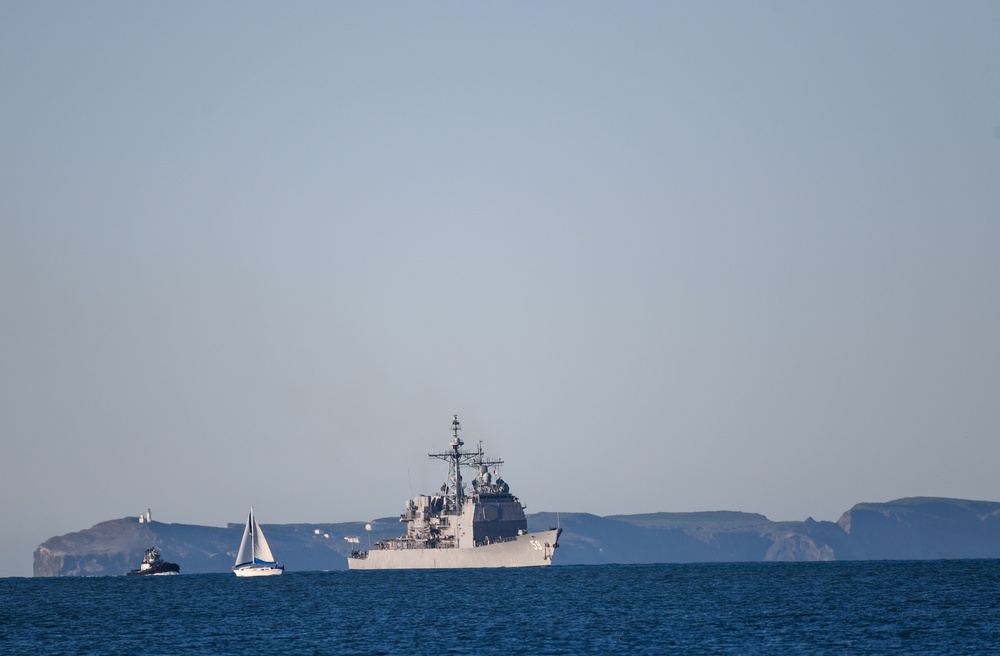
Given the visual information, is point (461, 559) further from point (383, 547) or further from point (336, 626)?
point (336, 626)

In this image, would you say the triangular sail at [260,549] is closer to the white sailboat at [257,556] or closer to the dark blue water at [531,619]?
the white sailboat at [257,556]

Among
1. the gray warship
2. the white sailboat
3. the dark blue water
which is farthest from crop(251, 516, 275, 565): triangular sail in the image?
the dark blue water

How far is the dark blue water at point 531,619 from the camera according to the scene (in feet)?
218

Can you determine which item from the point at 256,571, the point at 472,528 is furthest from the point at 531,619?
the point at 256,571

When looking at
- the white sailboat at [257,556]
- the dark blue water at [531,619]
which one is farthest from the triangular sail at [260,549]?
the dark blue water at [531,619]

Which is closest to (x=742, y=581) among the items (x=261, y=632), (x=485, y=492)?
(x=485, y=492)

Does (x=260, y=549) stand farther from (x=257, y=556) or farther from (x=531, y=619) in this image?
(x=531, y=619)

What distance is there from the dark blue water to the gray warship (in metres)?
22.1

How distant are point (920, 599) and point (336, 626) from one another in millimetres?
44719

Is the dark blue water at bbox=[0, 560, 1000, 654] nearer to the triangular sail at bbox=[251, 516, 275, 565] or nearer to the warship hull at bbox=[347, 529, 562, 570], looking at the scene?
the warship hull at bbox=[347, 529, 562, 570]

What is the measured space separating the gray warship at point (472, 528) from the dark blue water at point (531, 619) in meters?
22.1

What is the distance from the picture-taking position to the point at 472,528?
154875 millimetres

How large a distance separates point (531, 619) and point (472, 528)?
74.3 meters

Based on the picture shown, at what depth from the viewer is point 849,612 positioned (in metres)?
83.9
